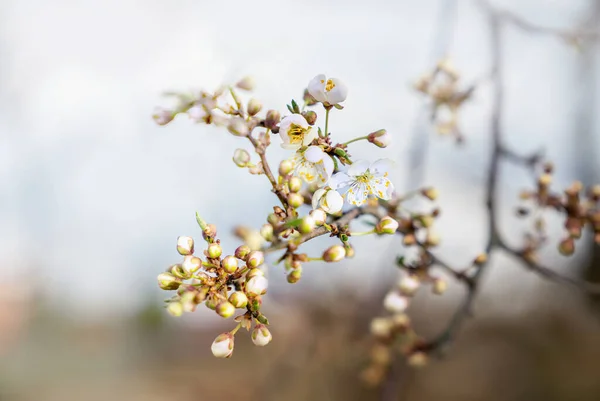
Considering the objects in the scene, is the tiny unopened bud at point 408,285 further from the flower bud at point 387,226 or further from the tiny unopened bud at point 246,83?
the tiny unopened bud at point 246,83

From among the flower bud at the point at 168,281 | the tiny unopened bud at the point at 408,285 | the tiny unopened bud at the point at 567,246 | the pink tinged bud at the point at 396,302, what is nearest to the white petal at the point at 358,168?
the flower bud at the point at 168,281

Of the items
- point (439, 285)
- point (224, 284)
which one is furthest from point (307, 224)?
point (439, 285)

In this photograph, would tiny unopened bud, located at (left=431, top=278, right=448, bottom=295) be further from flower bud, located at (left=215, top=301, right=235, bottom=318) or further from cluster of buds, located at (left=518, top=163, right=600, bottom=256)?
flower bud, located at (left=215, top=301, right=235, bottom=318)

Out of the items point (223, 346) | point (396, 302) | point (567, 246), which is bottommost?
point (396, 302)

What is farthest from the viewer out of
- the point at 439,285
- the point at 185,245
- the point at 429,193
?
the point at 439,285

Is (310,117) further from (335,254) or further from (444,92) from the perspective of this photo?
(444,92)

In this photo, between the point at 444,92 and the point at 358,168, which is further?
the point at 444,92
